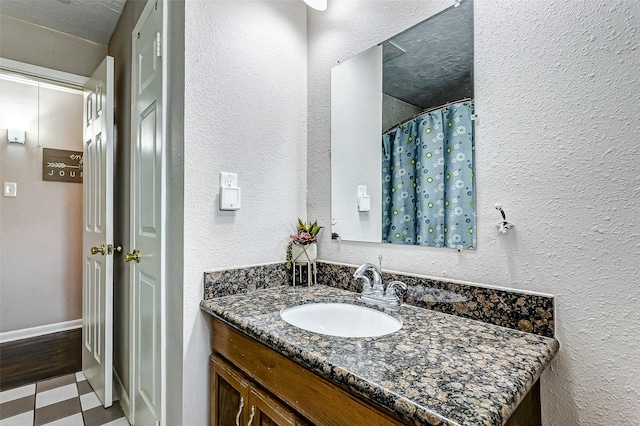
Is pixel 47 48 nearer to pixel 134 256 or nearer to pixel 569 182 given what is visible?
pixel 134 256

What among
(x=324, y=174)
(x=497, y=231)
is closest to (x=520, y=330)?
(x=497, y=231)

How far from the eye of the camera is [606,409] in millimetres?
705

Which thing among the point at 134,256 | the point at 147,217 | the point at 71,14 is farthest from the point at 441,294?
the point at 71,14

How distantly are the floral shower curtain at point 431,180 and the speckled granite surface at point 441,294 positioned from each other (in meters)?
0.14

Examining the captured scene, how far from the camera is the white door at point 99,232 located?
1.76m

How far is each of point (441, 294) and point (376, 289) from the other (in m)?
0.23

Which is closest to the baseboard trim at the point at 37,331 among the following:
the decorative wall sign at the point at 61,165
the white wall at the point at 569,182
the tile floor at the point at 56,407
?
the tile floor at the point at 56,407

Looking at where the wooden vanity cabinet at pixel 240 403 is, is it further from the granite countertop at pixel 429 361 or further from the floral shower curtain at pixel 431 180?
the floral shower curtain at pixel 431 180

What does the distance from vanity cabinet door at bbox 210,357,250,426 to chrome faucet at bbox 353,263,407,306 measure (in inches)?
19.5

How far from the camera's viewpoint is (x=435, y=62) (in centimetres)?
107

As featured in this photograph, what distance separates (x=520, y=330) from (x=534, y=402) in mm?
167

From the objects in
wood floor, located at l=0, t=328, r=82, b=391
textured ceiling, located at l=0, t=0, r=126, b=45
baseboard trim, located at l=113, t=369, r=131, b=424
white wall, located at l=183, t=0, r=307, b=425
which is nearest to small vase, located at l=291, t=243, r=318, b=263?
white wall, located at l=183, t=0, r=307, b=425

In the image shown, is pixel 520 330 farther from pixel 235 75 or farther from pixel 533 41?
pixel 235 75

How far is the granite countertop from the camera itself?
51cm
